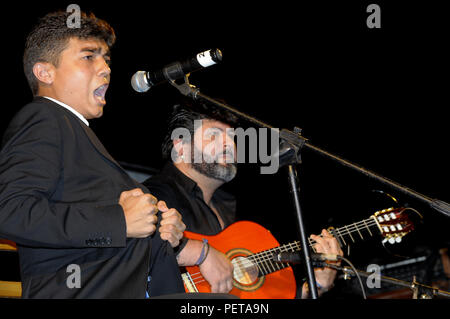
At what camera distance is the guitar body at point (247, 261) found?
9.52 feet

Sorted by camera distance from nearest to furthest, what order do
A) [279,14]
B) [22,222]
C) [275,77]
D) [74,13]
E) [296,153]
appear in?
[22,222], [296,153], [74,13], [279,14], [275,77]

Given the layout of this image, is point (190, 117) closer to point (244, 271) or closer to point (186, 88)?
point (244, 271)

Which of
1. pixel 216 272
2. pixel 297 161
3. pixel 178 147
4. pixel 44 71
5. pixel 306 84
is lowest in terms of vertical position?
pixel 216 272

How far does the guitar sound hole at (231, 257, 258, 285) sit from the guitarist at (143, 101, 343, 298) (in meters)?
0.30

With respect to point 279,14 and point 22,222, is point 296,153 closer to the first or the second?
point 22,222

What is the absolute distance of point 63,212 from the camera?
1557 millimetres

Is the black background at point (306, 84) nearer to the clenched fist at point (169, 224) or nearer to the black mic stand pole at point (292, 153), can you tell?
the black mic stand pole at point (292, 153)

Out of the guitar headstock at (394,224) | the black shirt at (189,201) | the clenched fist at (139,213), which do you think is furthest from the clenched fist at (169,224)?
the guitar headstock at (394,224)

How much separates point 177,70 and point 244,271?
1.55 m

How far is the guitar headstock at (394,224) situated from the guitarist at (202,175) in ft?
1.17

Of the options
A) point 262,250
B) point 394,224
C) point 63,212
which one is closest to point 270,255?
point 262,250

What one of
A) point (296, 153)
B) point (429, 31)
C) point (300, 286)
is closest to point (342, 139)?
point (429, 31)

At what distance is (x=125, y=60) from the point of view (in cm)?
433

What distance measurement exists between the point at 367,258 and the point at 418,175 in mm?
1268
